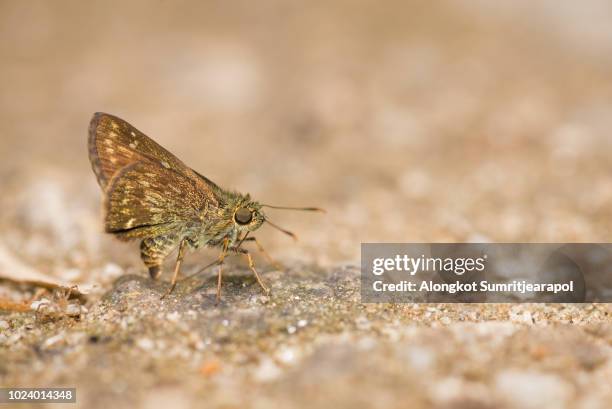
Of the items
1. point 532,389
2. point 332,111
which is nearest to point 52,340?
point 532,389

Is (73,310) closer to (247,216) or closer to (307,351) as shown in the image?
(247,216)

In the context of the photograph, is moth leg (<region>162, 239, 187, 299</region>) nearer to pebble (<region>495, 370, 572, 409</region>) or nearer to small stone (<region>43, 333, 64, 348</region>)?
small stone (<region>43, 333, 64, 348</region>)

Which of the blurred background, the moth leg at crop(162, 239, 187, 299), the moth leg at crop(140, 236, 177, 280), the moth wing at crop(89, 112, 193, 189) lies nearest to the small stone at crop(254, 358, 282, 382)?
the moth leg at crop(162, 239, 187, 299)

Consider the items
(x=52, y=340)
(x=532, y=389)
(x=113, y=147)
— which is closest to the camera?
(x=532, y=389)

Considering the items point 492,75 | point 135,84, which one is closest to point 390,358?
point 492,75

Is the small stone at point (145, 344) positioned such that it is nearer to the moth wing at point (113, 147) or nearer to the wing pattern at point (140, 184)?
the wing pattern at point (140, 184)
